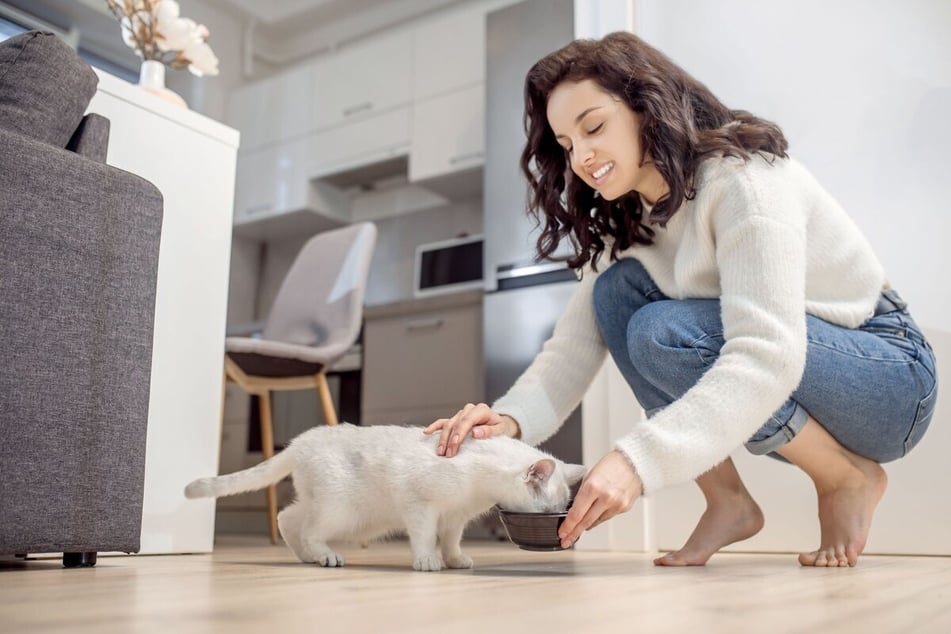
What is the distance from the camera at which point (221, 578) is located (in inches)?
46.3

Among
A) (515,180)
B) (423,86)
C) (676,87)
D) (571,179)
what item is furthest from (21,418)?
(423,86)

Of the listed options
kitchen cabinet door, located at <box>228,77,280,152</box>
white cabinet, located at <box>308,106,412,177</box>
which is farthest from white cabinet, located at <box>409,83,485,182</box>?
kitchen cabinet door, located at <box>228,77,280,152</box>

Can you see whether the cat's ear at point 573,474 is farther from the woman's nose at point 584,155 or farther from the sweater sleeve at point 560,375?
the woman's nose at point 584,155

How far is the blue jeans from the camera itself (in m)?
1.33

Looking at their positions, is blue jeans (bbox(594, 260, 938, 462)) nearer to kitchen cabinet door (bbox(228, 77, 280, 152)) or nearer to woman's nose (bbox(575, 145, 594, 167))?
woman's nose (bbox(575, 145, 594, 167))

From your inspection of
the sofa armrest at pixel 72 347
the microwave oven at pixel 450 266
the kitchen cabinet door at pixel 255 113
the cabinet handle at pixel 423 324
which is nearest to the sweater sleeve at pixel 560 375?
the sofa armrest at pixel 72 347

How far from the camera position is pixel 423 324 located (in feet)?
11.7

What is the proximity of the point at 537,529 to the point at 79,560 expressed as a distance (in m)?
0.75

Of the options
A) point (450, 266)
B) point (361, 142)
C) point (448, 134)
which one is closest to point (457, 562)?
point (450, 266)

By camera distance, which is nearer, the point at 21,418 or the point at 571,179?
the point at 21,418

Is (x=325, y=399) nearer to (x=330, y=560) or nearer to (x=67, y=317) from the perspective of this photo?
(x=330, y=560)

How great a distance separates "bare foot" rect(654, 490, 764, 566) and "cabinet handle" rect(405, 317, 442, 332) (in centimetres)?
208

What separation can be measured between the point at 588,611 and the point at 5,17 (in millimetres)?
4515

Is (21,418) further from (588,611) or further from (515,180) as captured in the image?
(515,180)
